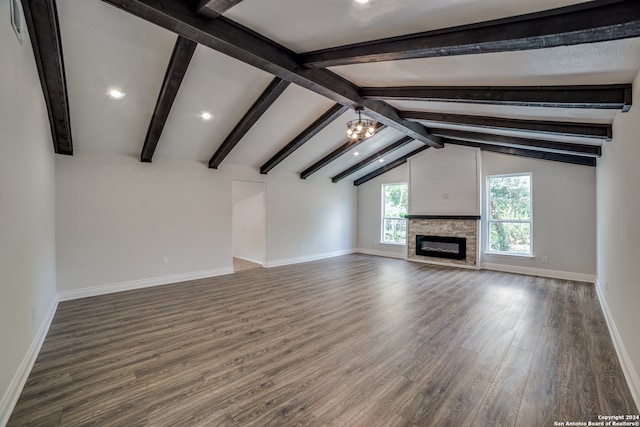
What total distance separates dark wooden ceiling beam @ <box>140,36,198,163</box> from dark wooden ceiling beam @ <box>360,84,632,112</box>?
2473 mm

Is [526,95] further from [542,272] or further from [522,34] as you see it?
[542,272]

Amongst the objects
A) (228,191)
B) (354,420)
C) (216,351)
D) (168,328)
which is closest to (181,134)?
(228,191)

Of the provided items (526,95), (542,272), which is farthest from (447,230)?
(526,95)

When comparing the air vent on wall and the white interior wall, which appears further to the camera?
the white interior wall

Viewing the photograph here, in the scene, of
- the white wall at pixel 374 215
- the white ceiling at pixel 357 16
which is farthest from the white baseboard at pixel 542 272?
the white ceiling at pixel 357 16

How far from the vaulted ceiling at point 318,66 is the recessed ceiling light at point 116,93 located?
58 millimetres

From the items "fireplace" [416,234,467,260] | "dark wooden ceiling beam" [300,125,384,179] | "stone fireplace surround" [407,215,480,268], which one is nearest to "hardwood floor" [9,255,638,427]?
"stone fireplace surround" [407,215,480,268]

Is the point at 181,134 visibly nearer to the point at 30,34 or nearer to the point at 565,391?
the point at 30,34

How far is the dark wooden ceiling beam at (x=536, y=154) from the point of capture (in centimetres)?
539

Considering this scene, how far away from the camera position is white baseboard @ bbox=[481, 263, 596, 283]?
18.1 feet

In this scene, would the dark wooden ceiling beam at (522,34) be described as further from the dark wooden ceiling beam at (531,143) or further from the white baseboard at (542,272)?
the white baseboard at (542,272)

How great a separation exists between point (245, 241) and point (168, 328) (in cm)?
486

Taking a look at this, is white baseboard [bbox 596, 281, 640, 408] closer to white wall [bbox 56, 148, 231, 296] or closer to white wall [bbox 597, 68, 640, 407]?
white wall [bbox 597, 68, 640, 407]

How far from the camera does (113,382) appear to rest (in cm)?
232
